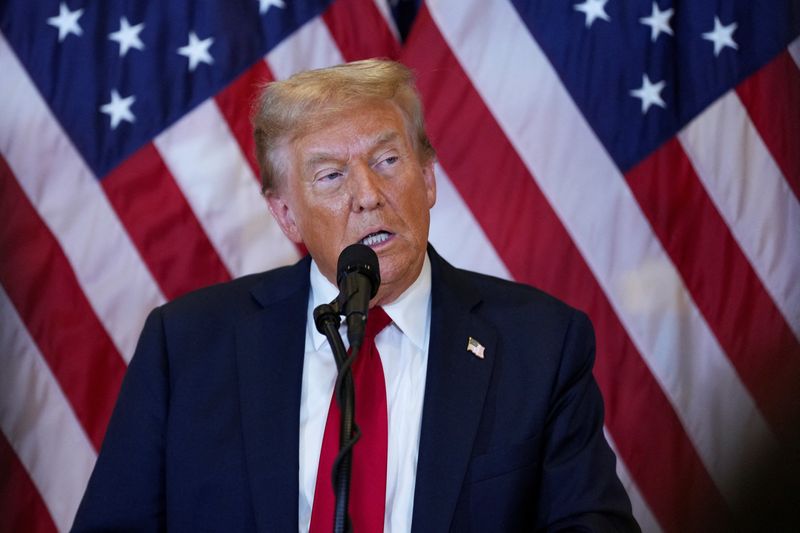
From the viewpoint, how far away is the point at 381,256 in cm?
216

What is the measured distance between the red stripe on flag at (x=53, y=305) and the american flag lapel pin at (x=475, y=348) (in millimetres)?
1304

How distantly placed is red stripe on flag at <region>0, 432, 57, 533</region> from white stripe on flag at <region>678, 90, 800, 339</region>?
7.44 feet

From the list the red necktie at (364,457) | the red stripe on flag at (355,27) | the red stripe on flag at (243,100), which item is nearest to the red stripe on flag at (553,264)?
the red stripe on flag at (355,27)

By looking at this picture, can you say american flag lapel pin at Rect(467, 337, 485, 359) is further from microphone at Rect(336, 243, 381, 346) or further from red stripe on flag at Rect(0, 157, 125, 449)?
red stripe on flag at Rect(0, 157, 125, 449)

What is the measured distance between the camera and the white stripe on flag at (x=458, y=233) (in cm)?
315

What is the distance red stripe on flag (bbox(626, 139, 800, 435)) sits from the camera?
3.12 m

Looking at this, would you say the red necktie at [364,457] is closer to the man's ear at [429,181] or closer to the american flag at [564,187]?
the man's ear at [429,181]

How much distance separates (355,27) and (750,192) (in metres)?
1.35

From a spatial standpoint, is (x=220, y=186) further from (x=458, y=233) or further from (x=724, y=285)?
(x=724, y=285)

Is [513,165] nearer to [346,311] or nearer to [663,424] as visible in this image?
[663,424]

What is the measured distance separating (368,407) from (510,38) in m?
1.48

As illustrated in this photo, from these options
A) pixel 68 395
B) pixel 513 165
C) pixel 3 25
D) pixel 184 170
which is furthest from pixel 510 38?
pixel 68 395

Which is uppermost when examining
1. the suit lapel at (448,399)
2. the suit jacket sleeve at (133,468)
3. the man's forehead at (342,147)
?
the man's forehead at (342,147)

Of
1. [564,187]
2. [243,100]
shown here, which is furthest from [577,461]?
[243,100]
